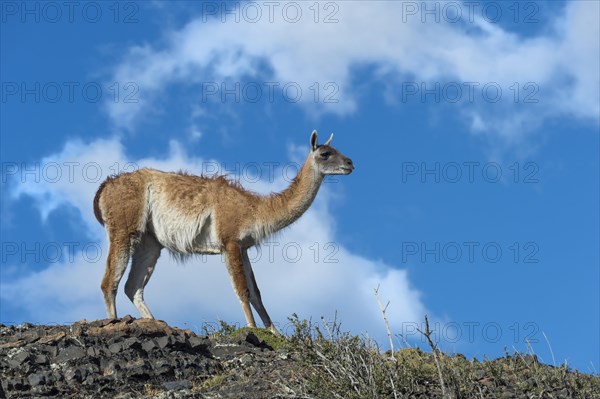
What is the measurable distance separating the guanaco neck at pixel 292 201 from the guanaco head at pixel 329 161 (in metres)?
0.13

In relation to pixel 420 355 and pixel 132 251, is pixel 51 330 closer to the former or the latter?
pixel 132 251

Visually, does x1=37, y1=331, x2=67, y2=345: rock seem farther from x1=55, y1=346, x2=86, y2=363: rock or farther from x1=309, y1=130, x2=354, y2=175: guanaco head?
x1=309, y1=130, x2=354, y2=175: guanaco head

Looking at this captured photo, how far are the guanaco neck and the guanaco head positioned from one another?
133 mm

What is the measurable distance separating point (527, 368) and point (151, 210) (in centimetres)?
924

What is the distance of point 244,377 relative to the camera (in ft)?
40.4

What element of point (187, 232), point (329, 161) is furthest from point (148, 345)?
point (329, 161)

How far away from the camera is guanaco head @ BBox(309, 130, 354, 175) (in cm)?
2059

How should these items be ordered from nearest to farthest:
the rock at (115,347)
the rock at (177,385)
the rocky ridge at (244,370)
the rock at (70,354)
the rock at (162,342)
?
the rocky ridge at (244,370)
the rock at (177,385)
the rock at (70,354)
the rock at (115,347)
the rock at (162,342)

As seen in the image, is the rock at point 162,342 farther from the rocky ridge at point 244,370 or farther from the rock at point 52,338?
the rock at point 52,338

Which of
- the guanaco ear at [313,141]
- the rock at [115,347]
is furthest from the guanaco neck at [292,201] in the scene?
the rock at [115,347]

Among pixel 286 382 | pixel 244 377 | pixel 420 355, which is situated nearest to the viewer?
pixel 286 382

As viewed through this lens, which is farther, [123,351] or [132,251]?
[132,251]

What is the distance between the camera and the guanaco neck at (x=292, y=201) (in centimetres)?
1997

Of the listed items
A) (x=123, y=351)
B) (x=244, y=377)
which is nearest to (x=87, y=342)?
(x=123, y=351)
